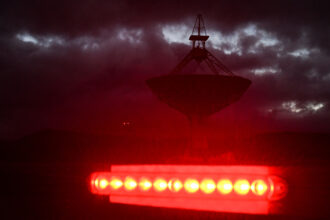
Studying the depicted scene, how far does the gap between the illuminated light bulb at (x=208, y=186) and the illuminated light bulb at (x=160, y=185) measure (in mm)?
223

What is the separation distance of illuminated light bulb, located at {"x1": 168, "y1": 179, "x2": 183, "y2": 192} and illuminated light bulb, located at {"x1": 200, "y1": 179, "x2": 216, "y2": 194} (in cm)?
12

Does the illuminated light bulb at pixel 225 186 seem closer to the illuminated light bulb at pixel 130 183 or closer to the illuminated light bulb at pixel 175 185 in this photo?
the illuminated light bulb at pixel 175 185

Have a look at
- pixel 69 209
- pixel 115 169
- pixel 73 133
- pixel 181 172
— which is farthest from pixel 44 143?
pixel 181 172

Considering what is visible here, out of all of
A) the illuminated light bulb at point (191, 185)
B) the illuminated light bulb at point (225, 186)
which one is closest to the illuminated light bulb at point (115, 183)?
the illuminated light bulb at point (191, 185)

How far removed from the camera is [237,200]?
1.98m

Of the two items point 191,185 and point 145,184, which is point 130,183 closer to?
point 145,184

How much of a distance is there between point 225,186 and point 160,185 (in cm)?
37

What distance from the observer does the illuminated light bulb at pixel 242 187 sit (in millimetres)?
1966

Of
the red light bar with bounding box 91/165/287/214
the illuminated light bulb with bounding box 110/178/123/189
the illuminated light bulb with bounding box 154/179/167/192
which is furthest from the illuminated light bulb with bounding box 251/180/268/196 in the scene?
the illuminated light bulb with bounding box 110/178/123/189

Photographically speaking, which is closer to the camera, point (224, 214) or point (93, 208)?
point (224, 214)

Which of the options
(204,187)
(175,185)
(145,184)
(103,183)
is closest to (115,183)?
(103,183)

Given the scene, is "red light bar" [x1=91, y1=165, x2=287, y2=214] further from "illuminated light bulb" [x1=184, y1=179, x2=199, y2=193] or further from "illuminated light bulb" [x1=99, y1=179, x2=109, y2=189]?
"illuminated light bulb" [x1=99, y1=179, x2=109, y2=189]

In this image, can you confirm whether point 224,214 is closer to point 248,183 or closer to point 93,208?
point 248,183

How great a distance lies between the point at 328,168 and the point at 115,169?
126 cm
